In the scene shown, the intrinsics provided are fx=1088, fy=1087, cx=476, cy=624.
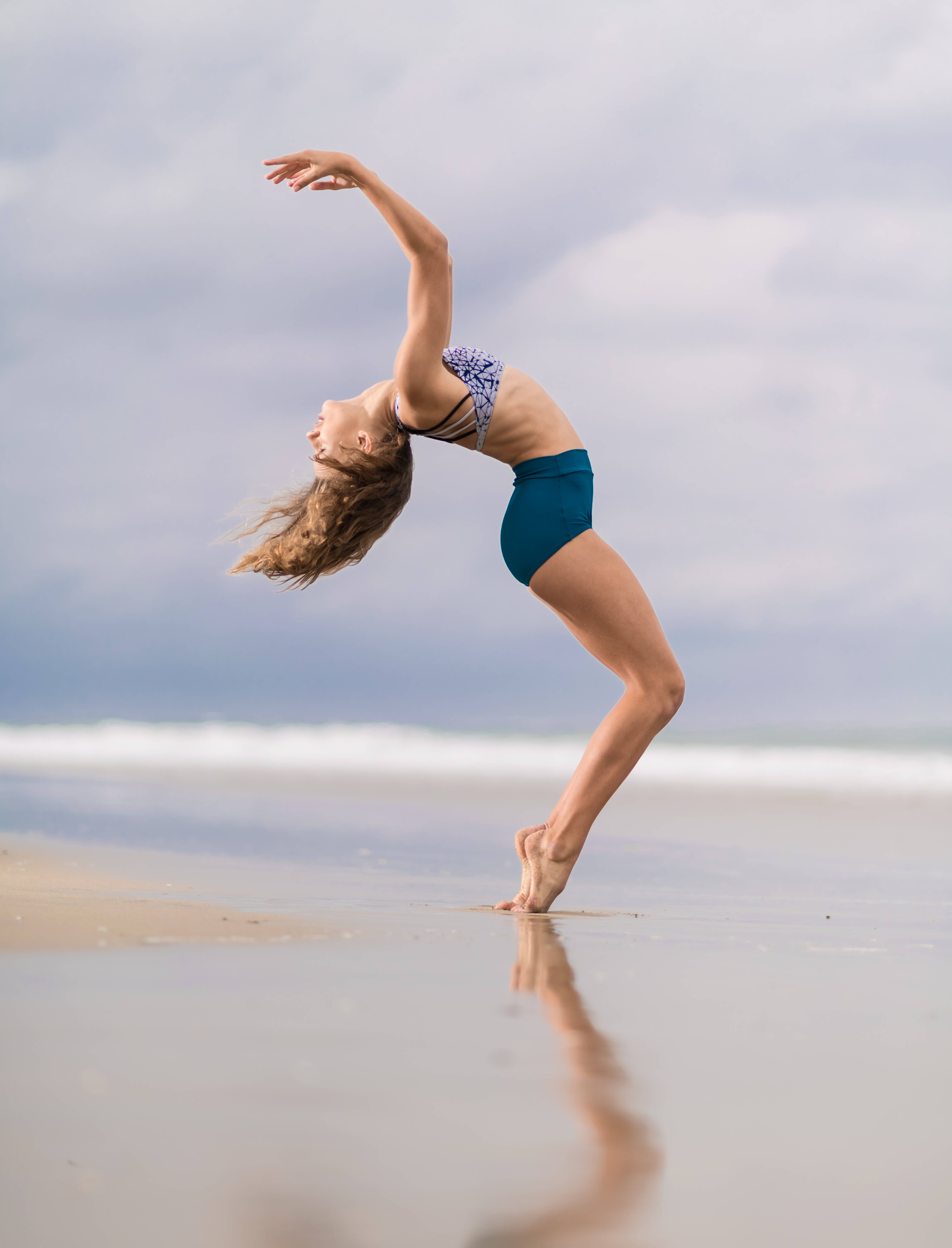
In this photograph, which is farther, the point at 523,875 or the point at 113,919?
the point at 523,875

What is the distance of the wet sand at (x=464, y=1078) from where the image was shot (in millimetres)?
719

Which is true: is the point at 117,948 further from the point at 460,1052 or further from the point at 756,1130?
the point at 756,1130

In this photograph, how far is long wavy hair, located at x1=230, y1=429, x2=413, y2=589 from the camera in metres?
2.81

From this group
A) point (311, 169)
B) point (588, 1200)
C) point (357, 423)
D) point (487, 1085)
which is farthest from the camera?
point (357, 423)

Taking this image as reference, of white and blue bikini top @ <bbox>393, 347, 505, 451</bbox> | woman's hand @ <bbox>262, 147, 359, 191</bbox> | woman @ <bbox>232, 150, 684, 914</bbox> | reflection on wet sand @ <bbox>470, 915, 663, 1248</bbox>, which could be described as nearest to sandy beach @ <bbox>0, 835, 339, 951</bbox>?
reflection on wet sand @ <bbox>470, 915, 663, 1248</bbox>

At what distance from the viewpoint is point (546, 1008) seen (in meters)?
Result: 1.31

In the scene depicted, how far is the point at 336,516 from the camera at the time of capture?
113 inches

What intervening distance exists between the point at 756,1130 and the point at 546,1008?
44cm

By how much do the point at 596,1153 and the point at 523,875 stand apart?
6.26 feet

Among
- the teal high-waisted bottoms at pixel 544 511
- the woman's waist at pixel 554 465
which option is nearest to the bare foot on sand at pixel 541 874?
the teal high-waisted bottoms at pixel 544 511

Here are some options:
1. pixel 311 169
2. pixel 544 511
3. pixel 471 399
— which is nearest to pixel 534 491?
pixel 544 511

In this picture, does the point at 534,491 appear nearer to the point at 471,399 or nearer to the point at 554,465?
the point at 554,465

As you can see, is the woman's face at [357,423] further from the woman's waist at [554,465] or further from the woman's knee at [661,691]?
the woman's knee at [661,691]

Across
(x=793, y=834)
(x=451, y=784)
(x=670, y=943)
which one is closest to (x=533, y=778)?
(x=451, y=784)
